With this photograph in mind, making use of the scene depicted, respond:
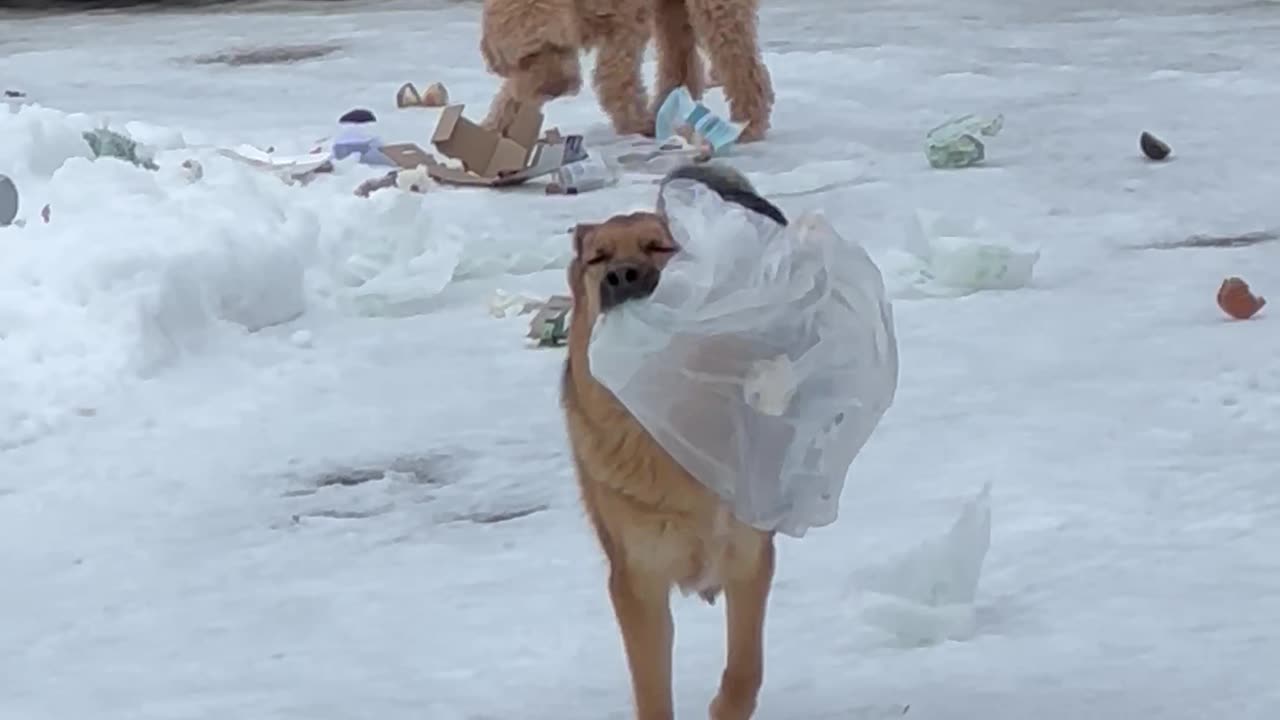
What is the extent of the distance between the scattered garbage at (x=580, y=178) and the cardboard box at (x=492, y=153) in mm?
63

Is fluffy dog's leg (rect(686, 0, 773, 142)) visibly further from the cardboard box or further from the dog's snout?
the dog's snout

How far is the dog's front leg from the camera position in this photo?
1.62 meters

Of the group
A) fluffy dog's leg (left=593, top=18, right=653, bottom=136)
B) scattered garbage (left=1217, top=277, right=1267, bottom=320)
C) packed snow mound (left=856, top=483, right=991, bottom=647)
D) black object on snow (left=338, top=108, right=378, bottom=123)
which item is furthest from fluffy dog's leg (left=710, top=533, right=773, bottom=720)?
black object on snow (left=338, top=108, right=378, bottom=123)

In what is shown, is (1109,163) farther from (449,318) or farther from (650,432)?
(650,432)

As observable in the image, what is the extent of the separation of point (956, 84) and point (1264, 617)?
4365 millimetres

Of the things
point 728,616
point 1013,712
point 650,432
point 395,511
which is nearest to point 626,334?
point 650,432

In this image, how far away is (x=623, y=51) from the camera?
548 centimetres

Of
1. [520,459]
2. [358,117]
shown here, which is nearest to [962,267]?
[520,459]

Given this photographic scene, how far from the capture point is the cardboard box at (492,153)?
15.6 ft

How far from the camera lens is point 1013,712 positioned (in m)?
1.84

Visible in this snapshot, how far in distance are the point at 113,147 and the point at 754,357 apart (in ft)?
11.0

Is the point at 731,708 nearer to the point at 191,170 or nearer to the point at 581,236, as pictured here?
the point at 581,236

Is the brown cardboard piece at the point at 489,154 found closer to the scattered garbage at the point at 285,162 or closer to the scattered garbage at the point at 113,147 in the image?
the scattered garbage at the point at 285,162

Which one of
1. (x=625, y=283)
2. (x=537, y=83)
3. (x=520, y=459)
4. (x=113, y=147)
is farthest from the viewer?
(x=537, y=83)
